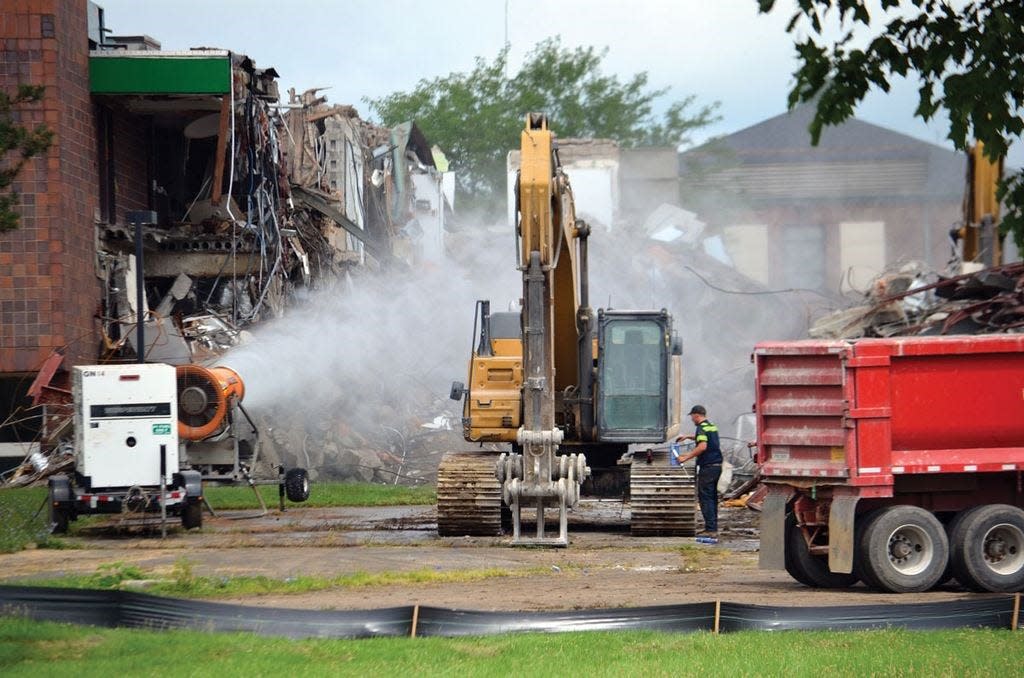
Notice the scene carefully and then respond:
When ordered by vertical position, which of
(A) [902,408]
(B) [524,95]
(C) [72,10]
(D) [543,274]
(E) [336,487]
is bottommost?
(E) [336,487]

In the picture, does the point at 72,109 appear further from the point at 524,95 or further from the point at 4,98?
the point at 524,95

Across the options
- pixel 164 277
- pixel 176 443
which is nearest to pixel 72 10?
pixel 164 277

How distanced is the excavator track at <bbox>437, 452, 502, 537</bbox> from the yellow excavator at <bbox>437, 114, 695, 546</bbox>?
0.01 meters

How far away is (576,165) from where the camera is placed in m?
60.3

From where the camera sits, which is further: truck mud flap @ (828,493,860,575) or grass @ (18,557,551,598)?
grass @ (18,557,551,598)

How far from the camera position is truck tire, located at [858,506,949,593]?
14172 mm

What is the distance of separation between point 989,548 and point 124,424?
37.7 ft

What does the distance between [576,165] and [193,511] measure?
40721mm

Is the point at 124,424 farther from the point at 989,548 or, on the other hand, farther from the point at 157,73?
the point at 157,73

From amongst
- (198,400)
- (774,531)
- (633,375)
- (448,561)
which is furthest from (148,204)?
(774,531)

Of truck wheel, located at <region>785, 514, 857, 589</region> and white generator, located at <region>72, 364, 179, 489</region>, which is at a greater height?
white generator, located at <region>72, 364, 179, 489</region>

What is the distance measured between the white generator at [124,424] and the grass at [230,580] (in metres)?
3.99

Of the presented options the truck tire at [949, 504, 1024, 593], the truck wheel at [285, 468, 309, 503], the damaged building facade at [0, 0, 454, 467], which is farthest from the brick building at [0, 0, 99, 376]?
the truck tire at [949, 504, 1024, 593]

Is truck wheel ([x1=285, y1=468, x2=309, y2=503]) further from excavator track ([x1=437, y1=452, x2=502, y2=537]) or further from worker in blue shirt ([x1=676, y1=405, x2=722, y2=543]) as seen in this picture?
worker in blue shirt ([x1=676, y1=405, x2=722, y2=543])
